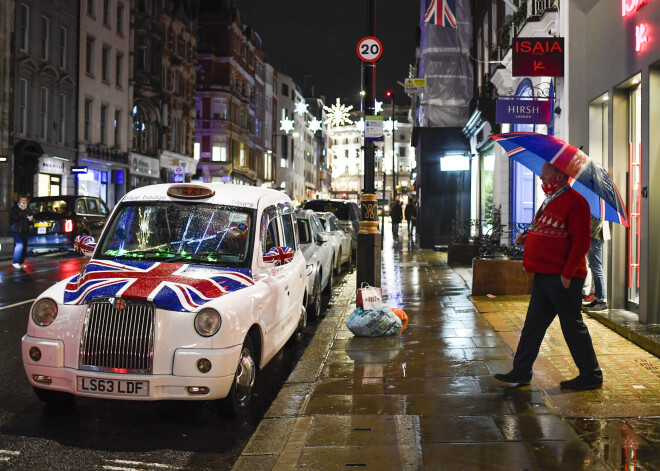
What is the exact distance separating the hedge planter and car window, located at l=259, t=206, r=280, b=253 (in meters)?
5.99

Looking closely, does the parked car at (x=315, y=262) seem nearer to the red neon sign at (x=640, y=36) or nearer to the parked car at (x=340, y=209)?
the red neon sign at (x=640, y=36)

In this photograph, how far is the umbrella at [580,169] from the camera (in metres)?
6.23

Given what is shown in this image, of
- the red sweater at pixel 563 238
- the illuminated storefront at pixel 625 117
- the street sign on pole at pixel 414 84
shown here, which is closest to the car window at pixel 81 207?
the street sign on pole at pixel 414 84

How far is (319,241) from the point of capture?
11.8 metres

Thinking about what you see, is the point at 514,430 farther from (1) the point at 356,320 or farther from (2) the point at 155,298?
(1) the point at 356,320

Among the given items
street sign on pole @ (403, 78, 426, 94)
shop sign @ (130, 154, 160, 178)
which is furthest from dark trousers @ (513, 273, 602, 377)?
shop sign @ (130, 154, 160, 178)

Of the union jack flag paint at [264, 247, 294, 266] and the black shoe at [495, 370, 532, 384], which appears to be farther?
the union jack flag paint at [264, 247, 294, 266]

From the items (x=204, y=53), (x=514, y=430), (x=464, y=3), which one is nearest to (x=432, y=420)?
(x=514, y=430)

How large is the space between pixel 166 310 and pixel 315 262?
18.8 feet

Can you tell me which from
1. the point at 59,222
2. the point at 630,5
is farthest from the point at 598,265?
the point at 59,222

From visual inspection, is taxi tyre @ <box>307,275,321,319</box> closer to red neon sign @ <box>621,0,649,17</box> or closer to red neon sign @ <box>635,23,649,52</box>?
red neon sign @ <box>635,23,649,52</box>

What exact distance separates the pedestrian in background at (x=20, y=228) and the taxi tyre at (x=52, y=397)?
1360 centimetres

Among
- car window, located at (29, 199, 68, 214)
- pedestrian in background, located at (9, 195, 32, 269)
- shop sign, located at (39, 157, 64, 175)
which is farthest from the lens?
shop sign, located at (39, 157, 64, 175)

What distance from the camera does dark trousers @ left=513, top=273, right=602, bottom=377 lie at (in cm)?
636
